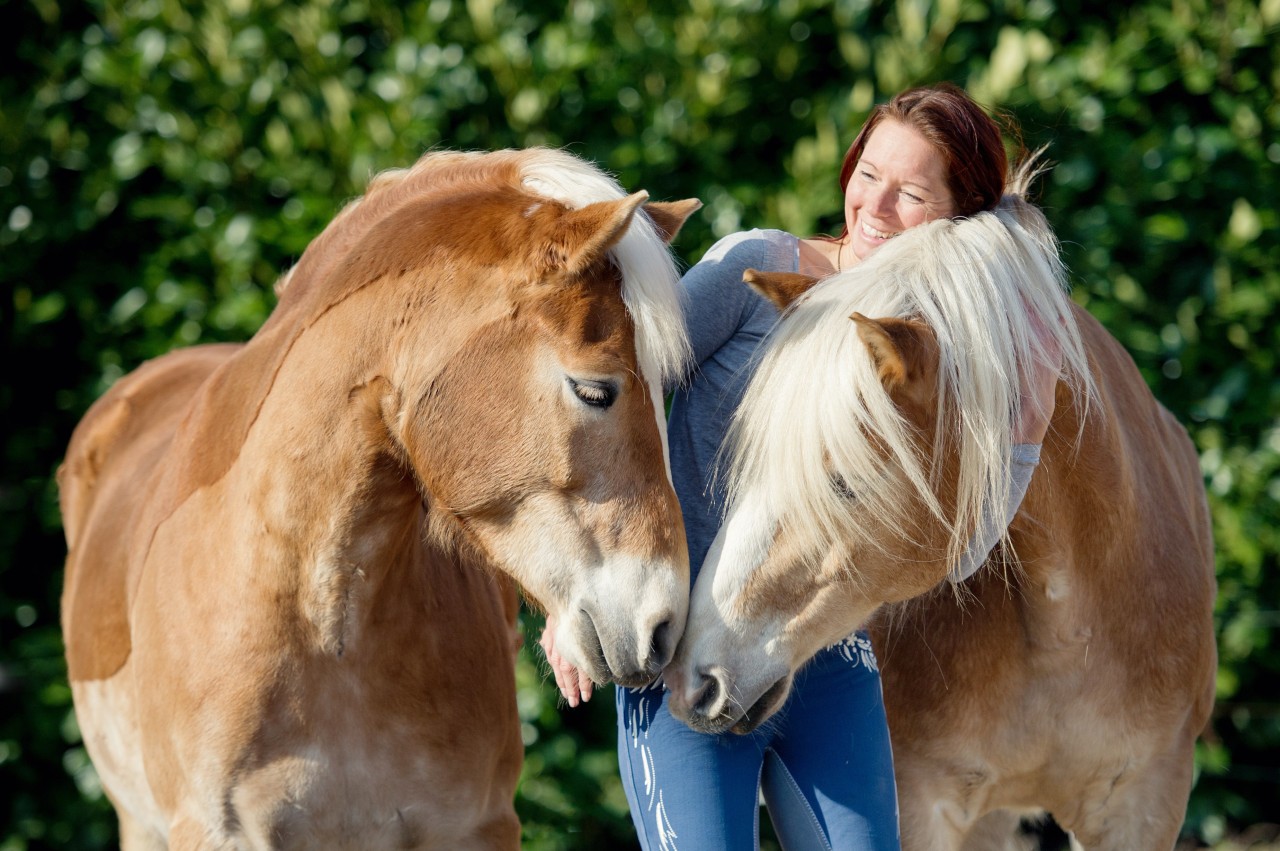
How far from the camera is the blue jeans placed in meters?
1.89

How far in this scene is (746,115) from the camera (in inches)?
151

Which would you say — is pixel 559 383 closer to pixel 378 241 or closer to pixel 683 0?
pixel 378 241

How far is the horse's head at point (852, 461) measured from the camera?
71.0 inches

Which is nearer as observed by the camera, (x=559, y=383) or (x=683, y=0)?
(x=559, y=383)

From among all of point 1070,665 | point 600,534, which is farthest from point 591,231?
point 1070,665

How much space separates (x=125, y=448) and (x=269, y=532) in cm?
162

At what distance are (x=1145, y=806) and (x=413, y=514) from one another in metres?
1.50

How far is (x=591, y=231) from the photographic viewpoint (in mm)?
1839

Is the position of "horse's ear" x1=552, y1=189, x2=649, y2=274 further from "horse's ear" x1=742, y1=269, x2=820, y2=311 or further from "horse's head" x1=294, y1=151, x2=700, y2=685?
"horse's ear" x1=742, y1=269, x2=820, y2=311

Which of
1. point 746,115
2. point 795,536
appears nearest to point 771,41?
point 746,115

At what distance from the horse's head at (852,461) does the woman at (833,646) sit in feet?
0.29

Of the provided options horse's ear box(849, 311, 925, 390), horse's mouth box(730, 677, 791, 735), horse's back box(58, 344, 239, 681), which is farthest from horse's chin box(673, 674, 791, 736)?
horse's back box(58, 344, 239, 681)

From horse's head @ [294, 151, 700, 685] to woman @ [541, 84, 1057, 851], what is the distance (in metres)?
0.16

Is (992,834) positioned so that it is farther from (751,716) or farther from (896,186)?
(896,186)
